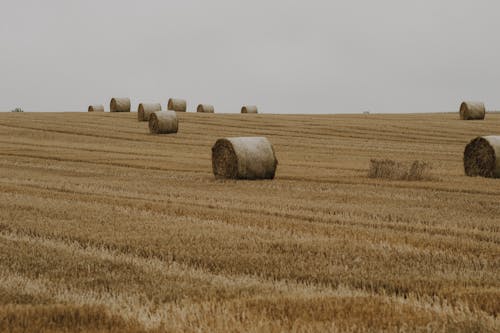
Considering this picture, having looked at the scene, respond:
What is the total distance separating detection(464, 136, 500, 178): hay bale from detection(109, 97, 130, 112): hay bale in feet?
120

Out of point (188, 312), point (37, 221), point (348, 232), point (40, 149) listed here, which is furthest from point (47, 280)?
point (40, 149)

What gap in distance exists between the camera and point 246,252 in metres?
8.21

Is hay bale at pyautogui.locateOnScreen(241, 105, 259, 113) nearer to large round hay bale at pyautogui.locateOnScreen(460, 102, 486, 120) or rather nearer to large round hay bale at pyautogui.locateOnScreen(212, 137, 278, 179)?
large round hay bale at pyautogui.locateOnScreen(460, 102, 486, 120)

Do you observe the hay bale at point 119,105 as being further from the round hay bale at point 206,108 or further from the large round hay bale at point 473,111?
the large round hay bale at point 473,111

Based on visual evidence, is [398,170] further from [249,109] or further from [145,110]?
[249,109]

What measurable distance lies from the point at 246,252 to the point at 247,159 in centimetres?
1034

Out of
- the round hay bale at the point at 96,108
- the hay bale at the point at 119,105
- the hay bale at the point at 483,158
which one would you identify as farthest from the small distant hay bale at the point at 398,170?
the round hay bale at the point at 96,108

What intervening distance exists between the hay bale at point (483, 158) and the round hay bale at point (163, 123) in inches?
770

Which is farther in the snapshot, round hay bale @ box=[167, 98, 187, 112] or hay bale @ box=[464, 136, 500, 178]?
round hay bale @ box=[167, 98, 187, 112]

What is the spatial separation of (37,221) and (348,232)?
4.48 metres

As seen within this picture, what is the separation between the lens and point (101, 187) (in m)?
16.1

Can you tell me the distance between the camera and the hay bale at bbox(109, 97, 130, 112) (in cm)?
5306

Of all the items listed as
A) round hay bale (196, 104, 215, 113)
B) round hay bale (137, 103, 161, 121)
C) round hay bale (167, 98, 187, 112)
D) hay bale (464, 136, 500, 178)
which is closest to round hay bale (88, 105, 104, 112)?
round hay bale (167, 98, 187, 112)

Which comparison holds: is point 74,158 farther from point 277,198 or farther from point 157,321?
point 157,321
